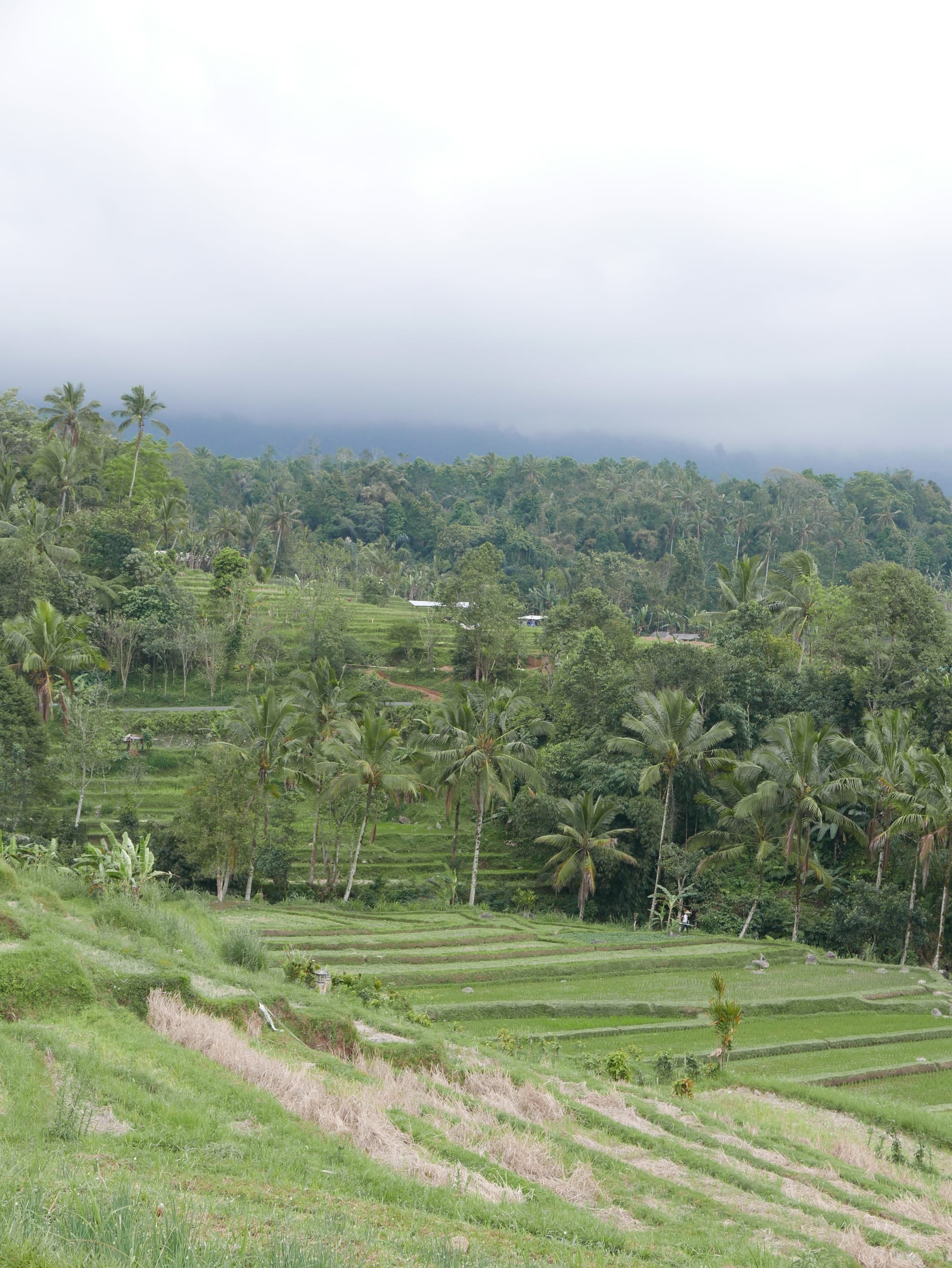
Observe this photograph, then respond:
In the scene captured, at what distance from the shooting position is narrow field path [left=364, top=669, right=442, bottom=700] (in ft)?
190

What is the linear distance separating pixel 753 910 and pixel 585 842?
5861 mm

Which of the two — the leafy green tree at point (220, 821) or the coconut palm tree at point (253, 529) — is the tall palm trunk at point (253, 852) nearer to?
the leafy green tree at point (220, 821)

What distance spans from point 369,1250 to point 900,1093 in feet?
53.0

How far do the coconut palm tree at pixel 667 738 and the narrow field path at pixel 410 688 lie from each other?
22.7 meters

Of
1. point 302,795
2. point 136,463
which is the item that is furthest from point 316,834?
point 136,463

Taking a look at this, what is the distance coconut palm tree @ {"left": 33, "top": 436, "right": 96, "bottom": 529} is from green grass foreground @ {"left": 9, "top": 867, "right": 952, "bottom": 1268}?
53.7 metres

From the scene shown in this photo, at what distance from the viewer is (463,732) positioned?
35.2 metres

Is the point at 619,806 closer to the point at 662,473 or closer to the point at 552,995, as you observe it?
the point at 552,995

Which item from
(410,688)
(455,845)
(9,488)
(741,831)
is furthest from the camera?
(9,488)

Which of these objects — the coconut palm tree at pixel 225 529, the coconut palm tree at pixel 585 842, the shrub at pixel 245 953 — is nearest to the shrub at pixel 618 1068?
the shrub at pixel 245 953

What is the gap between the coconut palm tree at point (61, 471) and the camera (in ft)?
223

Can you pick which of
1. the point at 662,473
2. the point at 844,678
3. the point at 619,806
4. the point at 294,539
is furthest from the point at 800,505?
the point at 619,806

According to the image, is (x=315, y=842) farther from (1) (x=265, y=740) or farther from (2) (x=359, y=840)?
(1) (x=265, y=740)

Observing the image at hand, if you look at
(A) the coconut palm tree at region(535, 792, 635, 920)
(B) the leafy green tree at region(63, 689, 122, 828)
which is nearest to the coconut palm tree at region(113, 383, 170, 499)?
(B) the leafy green tree at region(63, 689, 122, 828)
